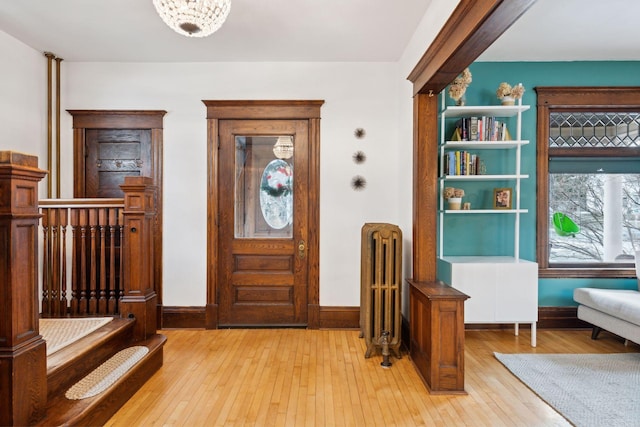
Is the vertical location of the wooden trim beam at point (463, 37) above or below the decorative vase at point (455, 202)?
above

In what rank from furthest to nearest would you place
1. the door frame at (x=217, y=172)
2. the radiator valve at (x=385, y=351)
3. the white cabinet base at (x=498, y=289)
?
the door frame at (x=217, y=172), the white cabinet base at (x=498, y=289), the radiator valve at (x=385, y=351)

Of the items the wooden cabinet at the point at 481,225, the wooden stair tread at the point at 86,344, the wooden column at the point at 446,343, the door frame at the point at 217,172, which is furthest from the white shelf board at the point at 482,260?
the wooden stair tread at the point at 86,344

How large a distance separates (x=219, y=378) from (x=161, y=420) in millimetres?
588

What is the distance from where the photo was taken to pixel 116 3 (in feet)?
9.16

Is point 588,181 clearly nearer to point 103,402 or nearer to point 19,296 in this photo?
point 103,402

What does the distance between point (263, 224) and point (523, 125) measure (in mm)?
3078

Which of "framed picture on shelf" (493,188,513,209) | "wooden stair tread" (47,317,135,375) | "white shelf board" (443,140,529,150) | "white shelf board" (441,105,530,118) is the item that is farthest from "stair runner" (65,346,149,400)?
"framed picture on shelf" (493,188,513,209)

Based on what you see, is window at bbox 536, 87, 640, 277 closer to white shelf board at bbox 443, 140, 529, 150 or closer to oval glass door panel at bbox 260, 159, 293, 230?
white shelf board at bbox 443, 140, 529, 150

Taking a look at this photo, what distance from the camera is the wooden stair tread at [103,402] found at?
72.2 inches

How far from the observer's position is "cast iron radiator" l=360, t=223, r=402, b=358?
118 inches

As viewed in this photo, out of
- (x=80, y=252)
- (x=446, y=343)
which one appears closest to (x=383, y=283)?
(x=446, y=343)

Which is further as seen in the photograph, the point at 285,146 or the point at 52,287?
the point at 285,146

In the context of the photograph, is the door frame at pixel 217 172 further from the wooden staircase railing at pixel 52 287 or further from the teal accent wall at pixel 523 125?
the teal accent wall at pixel 523 125

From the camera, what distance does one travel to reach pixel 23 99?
353 cm
